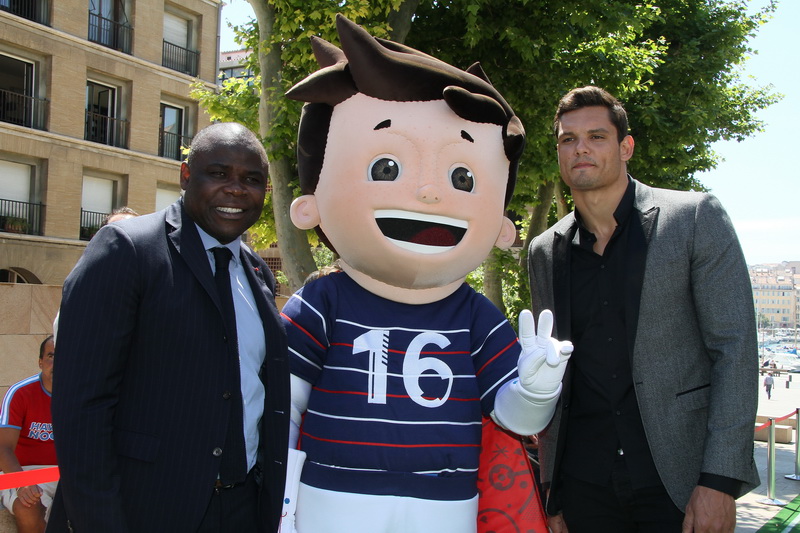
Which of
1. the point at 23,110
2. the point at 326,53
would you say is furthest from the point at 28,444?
the point at 23,110

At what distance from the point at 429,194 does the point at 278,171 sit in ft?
16.1

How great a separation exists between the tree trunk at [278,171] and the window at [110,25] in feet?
51.3

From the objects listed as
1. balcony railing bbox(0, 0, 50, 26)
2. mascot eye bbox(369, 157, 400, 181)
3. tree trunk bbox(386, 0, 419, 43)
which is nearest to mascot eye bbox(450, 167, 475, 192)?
mascot eye bbox(369, 157, 400, 181)

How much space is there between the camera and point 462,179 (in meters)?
3.13

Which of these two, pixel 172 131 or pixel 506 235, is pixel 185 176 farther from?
pixel 172 131

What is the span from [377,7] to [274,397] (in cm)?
586

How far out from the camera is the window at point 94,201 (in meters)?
20.6

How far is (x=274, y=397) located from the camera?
254cm

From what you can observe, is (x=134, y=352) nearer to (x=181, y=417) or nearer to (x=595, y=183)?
(x=181, y=417)

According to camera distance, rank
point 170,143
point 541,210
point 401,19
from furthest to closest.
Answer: point 170,143 → point 541,210 → point 401,19

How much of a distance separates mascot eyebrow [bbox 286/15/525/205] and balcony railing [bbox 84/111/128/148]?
64.2 ft

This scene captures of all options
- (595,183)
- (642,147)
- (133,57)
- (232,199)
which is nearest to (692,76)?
(642,147)

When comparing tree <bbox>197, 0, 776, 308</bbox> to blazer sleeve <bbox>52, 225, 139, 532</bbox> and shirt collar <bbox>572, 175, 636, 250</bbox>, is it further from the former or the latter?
blazer sleeve <bbox>52, 225, 139, 532</bbox>

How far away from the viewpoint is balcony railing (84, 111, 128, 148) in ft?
68.2
